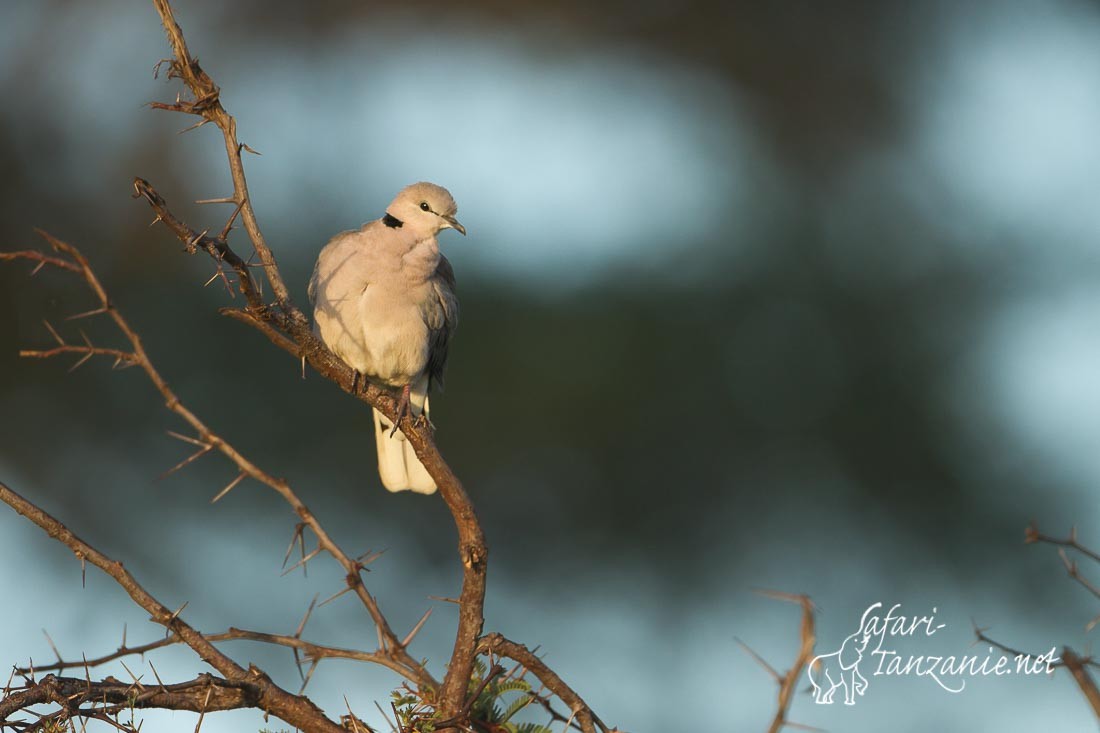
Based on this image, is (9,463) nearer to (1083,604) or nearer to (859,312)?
(859,312)

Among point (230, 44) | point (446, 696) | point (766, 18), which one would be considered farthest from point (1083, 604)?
point (446, 696)

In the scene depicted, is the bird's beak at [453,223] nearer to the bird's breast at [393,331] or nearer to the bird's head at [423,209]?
the bird's head at [423,209]

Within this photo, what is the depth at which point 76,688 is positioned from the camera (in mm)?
2076

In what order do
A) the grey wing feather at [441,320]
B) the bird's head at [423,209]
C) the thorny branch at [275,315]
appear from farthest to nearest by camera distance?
the grey wing feather at [441,320] < the bird's head at [423,209] < the thorny branch at [275,315]

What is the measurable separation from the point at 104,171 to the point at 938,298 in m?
8.87

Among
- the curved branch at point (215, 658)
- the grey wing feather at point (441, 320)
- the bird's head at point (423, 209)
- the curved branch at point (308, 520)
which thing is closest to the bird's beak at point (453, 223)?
the bird's head at point (423, 209)

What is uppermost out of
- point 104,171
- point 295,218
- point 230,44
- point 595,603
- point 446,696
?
point 230,44

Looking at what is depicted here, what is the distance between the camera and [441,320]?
4.56 metres

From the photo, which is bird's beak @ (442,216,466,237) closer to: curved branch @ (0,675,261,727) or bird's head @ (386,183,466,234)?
bird's head @ (386,183,466,234)

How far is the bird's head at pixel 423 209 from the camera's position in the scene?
14.6ft

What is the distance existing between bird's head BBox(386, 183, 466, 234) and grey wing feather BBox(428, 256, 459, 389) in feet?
0.61

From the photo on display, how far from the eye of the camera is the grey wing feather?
14.9 ft

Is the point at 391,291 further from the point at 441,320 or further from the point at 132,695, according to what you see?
the point at 132,695

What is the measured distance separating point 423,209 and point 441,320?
16.1 inches
